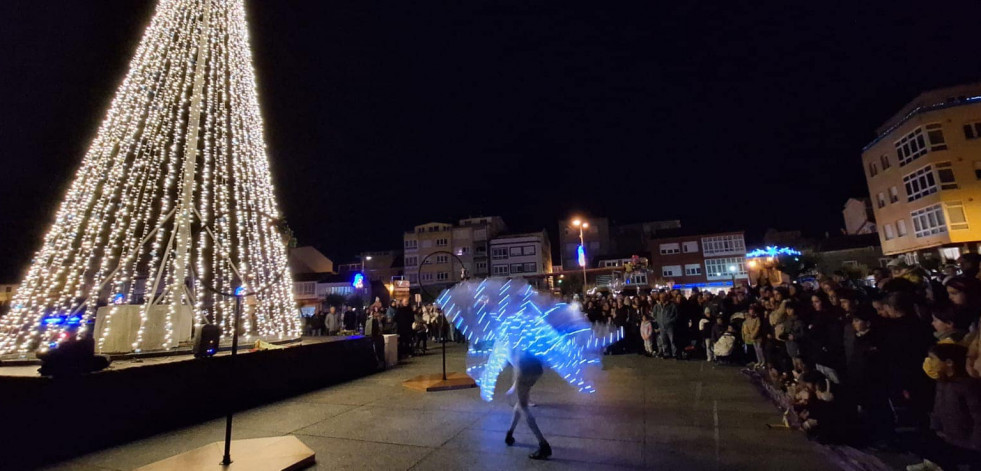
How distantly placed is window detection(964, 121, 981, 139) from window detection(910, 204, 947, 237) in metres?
4.91

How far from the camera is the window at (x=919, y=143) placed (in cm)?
2777

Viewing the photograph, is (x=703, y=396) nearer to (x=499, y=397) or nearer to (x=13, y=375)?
(x=499, y=397)

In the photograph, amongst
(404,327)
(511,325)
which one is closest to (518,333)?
(511,325)

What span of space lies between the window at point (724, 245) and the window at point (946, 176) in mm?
23929

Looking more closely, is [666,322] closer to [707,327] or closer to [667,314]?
[667,314]

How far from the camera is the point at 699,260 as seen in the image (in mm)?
52312

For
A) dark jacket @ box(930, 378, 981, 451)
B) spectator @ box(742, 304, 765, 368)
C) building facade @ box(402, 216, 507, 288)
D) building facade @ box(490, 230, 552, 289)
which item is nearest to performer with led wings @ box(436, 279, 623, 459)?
dark jacket @ box(930, 378, 981, 451)

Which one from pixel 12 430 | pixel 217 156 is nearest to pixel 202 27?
pixel 217 156

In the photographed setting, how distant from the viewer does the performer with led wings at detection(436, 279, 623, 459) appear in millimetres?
5352

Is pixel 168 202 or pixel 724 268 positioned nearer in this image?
pixel 168 202

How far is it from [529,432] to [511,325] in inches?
72.5

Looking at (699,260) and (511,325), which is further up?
(699,260)

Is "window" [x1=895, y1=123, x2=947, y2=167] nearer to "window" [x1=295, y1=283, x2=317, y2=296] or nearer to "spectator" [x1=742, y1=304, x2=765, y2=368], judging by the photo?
"spectator" [x1=742, y1=304, x2=765, y2=368]

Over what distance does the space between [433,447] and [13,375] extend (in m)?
5.45
